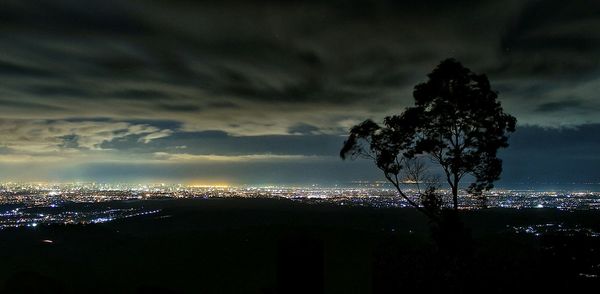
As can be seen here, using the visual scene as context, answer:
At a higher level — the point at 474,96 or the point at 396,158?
the point at 474,96

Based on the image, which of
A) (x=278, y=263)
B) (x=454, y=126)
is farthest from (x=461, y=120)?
(x=278, y=263)

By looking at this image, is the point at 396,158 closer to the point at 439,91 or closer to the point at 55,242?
the point at 439,91

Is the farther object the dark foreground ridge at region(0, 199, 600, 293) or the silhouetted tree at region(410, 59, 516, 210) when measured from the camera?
the silhouetted tree at region(410, 59, 516, 210)

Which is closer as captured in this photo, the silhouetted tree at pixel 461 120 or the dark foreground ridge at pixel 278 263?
the dark foreground ridge at pixel 278 263

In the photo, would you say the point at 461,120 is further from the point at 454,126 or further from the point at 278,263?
the point at 278,263

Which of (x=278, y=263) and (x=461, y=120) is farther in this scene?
(x=461, y=120)

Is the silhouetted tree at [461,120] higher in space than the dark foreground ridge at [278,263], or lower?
Result: higher

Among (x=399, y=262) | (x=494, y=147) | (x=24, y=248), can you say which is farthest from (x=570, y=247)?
(x=24, y=248)

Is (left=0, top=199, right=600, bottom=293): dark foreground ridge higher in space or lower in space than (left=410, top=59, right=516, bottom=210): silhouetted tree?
lower
